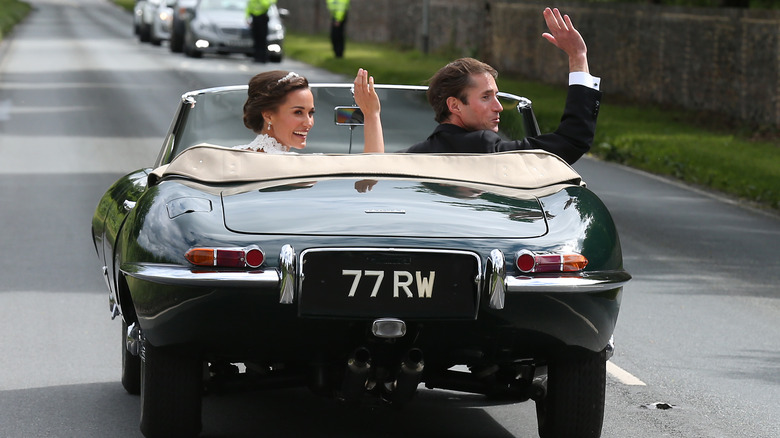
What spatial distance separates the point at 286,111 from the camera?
6.36 m

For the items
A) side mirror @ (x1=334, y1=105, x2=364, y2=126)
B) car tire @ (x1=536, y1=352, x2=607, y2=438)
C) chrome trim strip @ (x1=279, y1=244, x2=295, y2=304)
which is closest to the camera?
chrome trim strip @ (x1=279, y1=244, x2=295, y2=304)

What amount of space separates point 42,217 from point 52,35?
41.3 metres

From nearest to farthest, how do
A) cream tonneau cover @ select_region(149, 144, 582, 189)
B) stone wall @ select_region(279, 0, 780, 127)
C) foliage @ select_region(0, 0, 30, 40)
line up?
1. cream tonneau cover @ select_region(149, 144, 582, 189)
2. stone wall @ select_region(279, 0, 780, 127)
3. foliage @ select_region(0, 0, 30, 40)

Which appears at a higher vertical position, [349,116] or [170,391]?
[349,116]

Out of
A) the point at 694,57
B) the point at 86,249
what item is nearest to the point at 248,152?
the point at 86,249

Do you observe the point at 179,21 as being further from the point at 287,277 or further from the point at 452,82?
the point at 287,277

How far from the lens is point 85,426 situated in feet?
20.6

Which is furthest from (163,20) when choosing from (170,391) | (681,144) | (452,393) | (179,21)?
(170,391)

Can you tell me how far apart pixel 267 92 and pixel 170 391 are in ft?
4.93

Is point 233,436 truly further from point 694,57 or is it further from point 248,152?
point 694,57

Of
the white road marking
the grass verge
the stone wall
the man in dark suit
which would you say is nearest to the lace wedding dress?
the man in dark suit

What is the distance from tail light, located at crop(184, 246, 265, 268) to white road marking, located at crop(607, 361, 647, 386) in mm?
2816

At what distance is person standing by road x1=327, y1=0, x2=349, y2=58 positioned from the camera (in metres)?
40.2

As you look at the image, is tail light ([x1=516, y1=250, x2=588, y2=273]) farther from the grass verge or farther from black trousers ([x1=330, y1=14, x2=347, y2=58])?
black trousers ([x1=330, y1=14, x2=347, y2=58])
